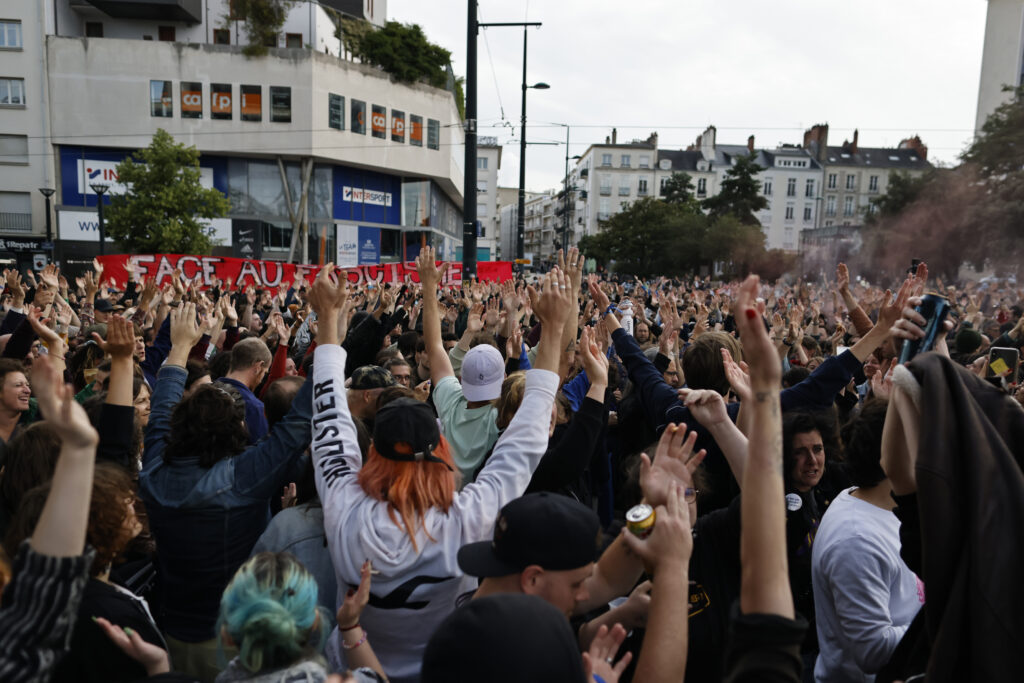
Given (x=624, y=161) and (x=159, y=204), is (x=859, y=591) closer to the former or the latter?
(x=159, y=204)

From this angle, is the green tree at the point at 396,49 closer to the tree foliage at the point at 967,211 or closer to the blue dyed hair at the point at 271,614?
the tree foliage at the point at 967,211

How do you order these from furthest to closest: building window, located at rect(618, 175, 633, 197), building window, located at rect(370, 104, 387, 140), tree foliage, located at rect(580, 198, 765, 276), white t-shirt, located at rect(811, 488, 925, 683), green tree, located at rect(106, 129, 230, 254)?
building window, located at rect(618, 175, 633, 197)
tree foliage, located at rect(580, 198, 765, 276)
building window, located at rect(370, 104, 387, 140)
green tree, located at rect(106, 129, 230, 254)
white t-shirt, located at rect(811, 488, 925, 683)

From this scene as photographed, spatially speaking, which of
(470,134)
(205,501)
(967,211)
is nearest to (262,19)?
(470,134)

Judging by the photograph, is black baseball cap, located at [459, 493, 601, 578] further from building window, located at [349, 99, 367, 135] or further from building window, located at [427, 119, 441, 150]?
building window, located at [427, 119, 441, 150]

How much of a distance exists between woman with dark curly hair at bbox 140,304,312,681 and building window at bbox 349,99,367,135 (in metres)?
39.3

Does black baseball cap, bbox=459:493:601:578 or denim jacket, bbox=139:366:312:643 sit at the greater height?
black baseball cap, bbox=459:493:601:578

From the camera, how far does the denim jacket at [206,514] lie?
2.59 metres

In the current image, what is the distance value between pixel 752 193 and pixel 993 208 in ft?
112

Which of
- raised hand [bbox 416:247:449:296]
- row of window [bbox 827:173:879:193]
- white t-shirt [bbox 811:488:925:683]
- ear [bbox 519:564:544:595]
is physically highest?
row of window [bbox 827:173:879:193]

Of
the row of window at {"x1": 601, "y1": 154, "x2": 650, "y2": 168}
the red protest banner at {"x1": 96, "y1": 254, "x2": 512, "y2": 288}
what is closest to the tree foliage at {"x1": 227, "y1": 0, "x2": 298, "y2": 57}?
the red protest banner at {"x1": 96, "y1": 254, "x2": 512, "y2": 288}

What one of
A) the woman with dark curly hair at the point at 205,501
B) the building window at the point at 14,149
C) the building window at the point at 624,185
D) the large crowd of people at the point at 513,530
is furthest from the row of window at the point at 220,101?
the building window at the point at 624,185

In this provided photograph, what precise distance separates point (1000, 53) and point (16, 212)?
71468 millimetres

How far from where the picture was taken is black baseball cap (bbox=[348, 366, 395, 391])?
13.0 feet

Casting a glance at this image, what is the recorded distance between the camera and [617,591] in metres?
2.03
